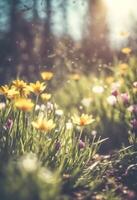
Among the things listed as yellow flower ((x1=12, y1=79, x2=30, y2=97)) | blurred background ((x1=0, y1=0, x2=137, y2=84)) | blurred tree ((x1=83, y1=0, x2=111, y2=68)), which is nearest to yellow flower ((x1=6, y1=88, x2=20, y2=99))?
yellow flower ((x1=12, y1=79, x2=30, y2=97))

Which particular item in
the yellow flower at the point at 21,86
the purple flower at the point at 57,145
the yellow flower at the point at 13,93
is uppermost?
the yellow flower at the point at 21,86

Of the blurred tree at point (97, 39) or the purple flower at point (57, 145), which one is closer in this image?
the purple flower at point (57, 145)

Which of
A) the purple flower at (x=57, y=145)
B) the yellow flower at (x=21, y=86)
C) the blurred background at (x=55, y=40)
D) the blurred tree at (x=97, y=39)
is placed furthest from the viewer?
the blurred tree at (x=97, y=39)

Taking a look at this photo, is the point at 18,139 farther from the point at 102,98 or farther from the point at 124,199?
the point at 102,98

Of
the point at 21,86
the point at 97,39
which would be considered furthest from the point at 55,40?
the point at 21,86

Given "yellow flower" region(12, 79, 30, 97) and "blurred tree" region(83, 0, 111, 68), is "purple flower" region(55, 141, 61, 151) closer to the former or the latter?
"yellow flower" region(12, 79, 30, 97)

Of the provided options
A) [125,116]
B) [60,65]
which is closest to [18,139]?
[125,116]

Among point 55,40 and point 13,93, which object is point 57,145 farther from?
point 55,40

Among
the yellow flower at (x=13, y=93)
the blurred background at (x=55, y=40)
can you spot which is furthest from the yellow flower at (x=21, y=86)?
the blurred background at (x=55, y=40)

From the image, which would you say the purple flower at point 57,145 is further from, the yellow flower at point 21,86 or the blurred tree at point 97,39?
the blurred tree at point 97,39

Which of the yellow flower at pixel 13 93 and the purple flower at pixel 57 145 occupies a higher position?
the yellow flower at pixel 13 93
